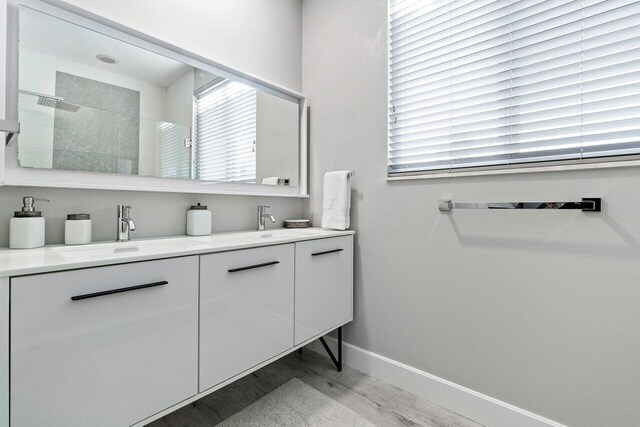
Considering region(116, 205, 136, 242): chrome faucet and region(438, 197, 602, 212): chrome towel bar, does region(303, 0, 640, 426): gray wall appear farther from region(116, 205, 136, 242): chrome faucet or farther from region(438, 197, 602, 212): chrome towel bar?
region(116, 205, 136, 242): chrome faucet

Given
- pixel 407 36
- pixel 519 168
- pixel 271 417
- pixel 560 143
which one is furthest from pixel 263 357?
pixel 407 36

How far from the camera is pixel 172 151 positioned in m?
1.42

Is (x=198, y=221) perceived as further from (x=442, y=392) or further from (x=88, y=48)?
(x=442, y=392)

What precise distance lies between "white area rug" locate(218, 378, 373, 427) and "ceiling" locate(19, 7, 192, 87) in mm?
1548

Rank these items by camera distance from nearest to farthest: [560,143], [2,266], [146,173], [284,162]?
[2,266] < [560,143] < [146,173] < [284,162]

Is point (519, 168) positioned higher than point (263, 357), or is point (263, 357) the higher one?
point (519, 168)

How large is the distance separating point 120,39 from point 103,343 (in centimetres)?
117

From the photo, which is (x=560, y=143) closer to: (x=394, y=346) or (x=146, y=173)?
(x=394, y=346)

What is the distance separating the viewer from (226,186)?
1643 mm

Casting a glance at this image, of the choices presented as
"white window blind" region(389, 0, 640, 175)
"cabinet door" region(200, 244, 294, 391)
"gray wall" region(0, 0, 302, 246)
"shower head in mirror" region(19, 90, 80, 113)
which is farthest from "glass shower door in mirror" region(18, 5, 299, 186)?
"white window blind" region(389, 0, 640, 175)

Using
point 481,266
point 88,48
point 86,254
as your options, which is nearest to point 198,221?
point 86,254

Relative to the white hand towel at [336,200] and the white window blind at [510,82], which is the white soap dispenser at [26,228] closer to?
the white hand towel at [336,200]

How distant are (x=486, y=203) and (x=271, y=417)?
52.4 inches

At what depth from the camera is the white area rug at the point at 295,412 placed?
1.35 meters
